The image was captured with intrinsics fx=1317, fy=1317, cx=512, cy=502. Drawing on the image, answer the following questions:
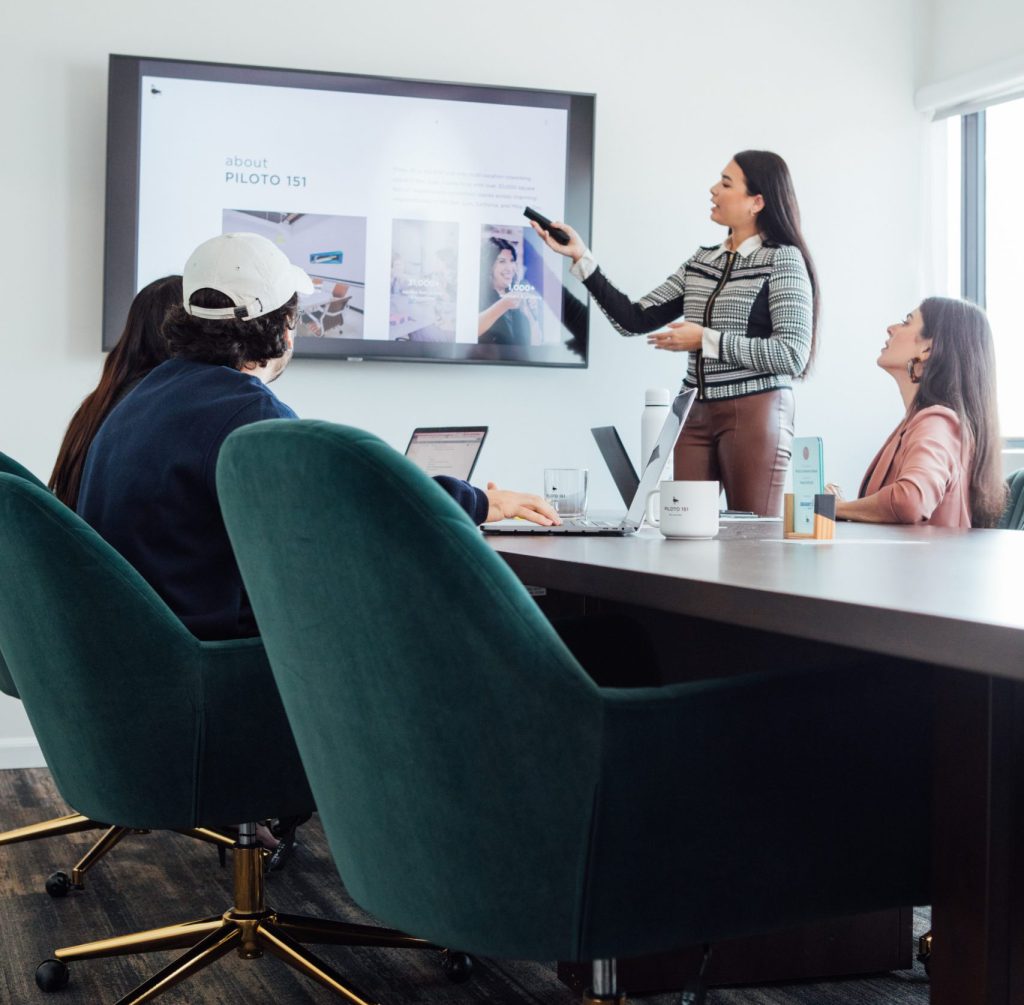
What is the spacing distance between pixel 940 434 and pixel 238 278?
158 centimetres

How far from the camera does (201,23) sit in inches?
154

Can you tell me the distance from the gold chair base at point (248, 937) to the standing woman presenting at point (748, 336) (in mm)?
1819

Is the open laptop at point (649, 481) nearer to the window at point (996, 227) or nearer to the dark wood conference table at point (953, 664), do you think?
the dark wood conference table at point (953, 664)

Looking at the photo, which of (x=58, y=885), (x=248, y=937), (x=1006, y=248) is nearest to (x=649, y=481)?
(x=248, y=937)

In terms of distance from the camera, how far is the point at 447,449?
2.71 meters

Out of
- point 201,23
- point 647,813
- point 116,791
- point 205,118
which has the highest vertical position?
point 201,23

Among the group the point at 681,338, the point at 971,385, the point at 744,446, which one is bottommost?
the point at 744,446

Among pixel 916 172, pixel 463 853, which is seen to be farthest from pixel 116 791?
pixel 916 172

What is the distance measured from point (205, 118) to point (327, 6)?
0.54 metres

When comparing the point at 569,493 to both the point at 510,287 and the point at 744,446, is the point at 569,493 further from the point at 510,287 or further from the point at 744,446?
the point at 510,287

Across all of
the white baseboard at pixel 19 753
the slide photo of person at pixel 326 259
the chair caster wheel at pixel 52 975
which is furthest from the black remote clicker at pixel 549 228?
the chair caster wheel at pixel 52 975

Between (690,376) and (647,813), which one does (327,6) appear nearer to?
(690,376)

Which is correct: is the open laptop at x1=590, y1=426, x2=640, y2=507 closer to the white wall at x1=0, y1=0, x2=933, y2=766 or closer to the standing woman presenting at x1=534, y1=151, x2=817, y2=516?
the standing woman presenting at x1=534, y1=151, x2=817, y2=516

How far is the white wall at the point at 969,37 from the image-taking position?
4.36m
